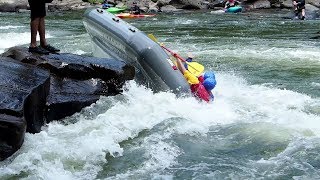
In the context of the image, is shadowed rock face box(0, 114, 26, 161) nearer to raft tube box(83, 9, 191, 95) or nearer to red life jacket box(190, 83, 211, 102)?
raft tube box(83, 9, 191, 95)

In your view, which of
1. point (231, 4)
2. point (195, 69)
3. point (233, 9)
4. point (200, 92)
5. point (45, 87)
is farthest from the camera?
point (231, 4)

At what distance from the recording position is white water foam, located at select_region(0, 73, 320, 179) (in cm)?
465

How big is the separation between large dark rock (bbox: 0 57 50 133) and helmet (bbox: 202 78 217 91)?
2.39 metres

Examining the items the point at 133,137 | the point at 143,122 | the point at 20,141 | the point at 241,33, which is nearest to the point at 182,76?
the point at 143,122

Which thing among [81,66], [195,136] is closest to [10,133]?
[195,136]

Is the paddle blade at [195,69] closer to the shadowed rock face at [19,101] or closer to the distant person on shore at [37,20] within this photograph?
the distant person on shore at [37,20]

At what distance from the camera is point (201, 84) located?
7.08 m

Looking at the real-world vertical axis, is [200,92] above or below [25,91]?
below

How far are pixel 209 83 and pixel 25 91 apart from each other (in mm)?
2896

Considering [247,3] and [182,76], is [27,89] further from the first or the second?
[247,3]

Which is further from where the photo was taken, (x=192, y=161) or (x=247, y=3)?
(x=247, y=3)

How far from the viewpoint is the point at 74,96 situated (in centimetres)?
614

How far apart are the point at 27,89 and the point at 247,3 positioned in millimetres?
26427

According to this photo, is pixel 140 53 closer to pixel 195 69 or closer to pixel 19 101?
pixel 195 69
